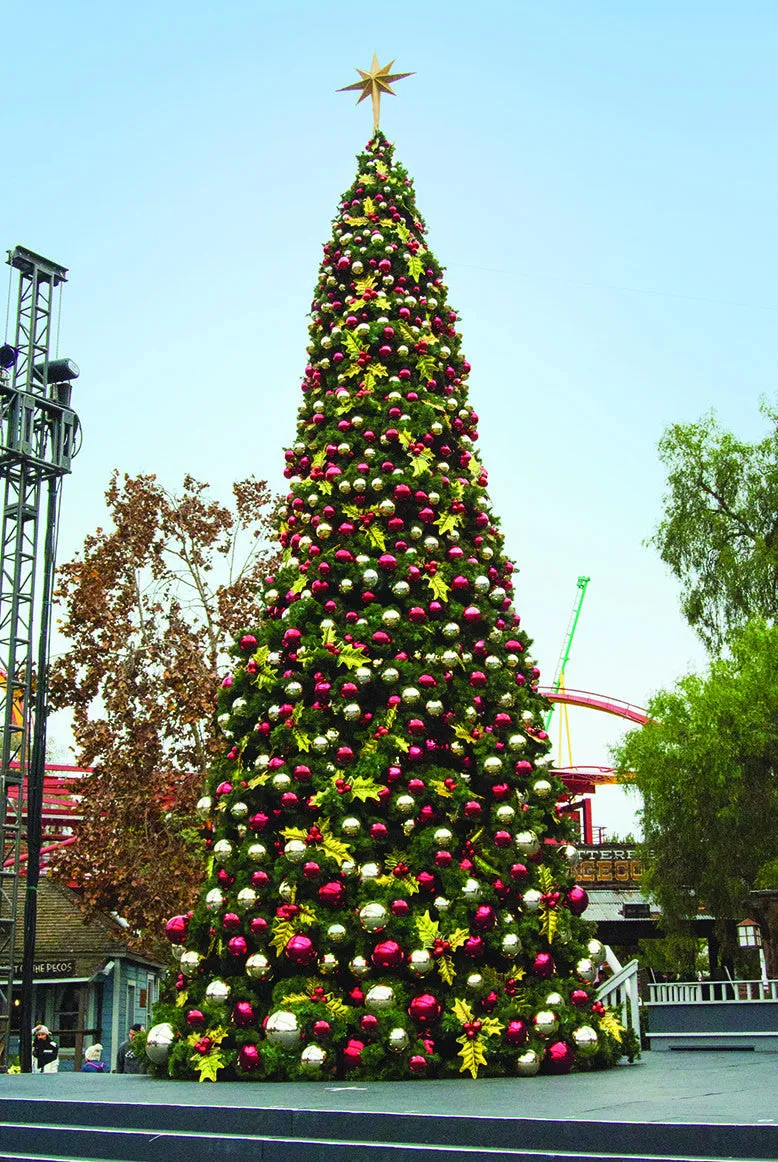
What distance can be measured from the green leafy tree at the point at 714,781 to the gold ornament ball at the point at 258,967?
16.6 metres

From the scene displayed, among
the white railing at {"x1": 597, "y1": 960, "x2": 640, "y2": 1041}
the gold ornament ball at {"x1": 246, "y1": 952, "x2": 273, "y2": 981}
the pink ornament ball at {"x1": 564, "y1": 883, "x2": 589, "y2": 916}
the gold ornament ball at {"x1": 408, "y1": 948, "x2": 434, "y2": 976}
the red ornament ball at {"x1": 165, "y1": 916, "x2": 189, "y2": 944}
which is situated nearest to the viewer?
the gold ornament ball at {"x1": 408, "y1": 948, "x2": 434, "y2": 976}

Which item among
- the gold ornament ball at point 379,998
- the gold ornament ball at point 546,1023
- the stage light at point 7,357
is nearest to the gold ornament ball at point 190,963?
the gold ornament ball at point 379,998

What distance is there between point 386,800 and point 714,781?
16.3 m

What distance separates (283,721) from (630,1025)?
361 cm

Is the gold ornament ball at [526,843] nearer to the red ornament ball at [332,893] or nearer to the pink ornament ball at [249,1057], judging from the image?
the red ornament ball at [332,893]

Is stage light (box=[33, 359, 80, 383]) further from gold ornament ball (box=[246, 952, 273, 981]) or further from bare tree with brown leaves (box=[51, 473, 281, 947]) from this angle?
gold ornament ball (box=[246, 952, 273, 981])

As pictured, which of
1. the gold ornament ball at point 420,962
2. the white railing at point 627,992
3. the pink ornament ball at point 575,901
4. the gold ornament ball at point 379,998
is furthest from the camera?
the white railing at point 627,992

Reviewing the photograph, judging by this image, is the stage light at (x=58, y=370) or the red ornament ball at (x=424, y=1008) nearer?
the red ornament ball at (x=424, y=1008)

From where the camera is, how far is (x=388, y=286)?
34.2ft

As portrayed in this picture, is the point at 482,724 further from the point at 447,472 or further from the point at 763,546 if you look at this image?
the point at 763,546

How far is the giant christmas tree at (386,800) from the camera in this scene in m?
7.32

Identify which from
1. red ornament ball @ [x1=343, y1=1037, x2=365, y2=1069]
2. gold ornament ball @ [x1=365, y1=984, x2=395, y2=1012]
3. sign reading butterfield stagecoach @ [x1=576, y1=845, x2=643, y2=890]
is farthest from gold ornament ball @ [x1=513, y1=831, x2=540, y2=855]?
sign reading butterfield stagecoach @ [x1=576, y1=845, x2=643, y2=890]

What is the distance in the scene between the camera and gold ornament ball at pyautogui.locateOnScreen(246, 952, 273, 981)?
7.48 metres

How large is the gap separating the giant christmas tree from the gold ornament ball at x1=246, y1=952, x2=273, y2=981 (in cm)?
2
